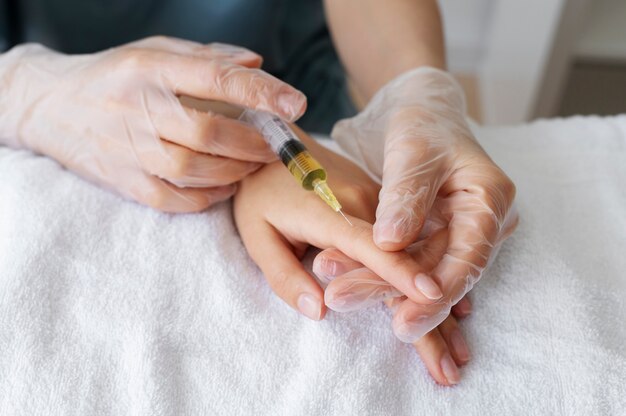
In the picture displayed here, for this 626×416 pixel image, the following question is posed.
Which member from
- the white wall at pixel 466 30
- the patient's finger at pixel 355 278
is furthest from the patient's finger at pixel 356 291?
the white wall at pixel 466 30

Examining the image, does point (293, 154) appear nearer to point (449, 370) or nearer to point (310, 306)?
point (310, 306)

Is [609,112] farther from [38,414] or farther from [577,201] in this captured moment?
[38,414]

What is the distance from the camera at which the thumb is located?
65 centimetres

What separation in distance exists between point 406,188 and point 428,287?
13 cm

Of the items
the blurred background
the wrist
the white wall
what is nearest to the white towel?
the wrist

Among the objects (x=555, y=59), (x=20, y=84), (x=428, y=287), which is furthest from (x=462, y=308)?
(x=555, y=59)

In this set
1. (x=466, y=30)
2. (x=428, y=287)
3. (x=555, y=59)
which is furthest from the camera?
(x=466, y=30)

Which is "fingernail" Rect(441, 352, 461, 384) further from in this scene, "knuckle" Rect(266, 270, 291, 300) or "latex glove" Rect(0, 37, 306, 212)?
"latex glove" Rect(0, 37, 306, 212)

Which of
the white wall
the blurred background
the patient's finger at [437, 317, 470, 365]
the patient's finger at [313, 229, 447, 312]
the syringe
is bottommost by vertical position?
the white wall

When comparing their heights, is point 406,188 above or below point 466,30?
above

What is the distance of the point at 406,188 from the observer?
700 millimetres

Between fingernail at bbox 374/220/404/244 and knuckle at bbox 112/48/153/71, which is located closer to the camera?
fingernail at bbox 374/220/404/244

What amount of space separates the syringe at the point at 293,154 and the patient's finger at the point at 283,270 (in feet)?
0.24

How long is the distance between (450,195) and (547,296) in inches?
5.9
